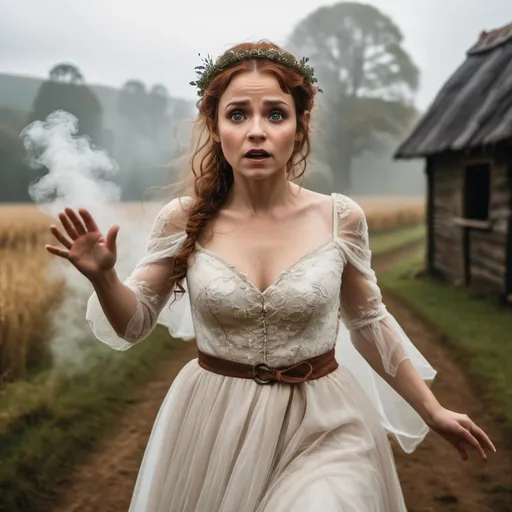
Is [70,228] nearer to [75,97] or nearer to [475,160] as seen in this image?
[75,97]

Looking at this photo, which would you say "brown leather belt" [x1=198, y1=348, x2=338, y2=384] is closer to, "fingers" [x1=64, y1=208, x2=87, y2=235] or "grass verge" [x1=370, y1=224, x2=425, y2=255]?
"fingers" [x1=64, y1=208, x2=87, y2=235]

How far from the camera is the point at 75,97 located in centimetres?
267

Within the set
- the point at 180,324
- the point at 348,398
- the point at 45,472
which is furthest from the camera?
the point at 45,472

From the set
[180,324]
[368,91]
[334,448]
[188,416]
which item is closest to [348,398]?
[334,448]

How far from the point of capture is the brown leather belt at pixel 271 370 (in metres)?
1.32

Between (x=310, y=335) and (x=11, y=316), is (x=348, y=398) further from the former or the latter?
(x=11, y=316)

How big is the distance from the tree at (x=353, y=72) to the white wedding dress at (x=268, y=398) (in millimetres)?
1808

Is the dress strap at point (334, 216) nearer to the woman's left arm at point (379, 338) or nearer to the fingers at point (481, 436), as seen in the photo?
→ the woman's left arm at point (379, 338)

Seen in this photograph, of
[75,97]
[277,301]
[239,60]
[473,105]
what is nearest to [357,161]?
[473,105]

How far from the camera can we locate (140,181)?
8.76ft

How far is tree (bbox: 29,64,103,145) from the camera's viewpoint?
2.58m

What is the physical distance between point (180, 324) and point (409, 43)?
7.29ft

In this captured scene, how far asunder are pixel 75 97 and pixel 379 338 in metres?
1.86

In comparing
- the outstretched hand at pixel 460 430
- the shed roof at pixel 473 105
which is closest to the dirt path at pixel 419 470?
the outstretched hand at pixel 460 430
